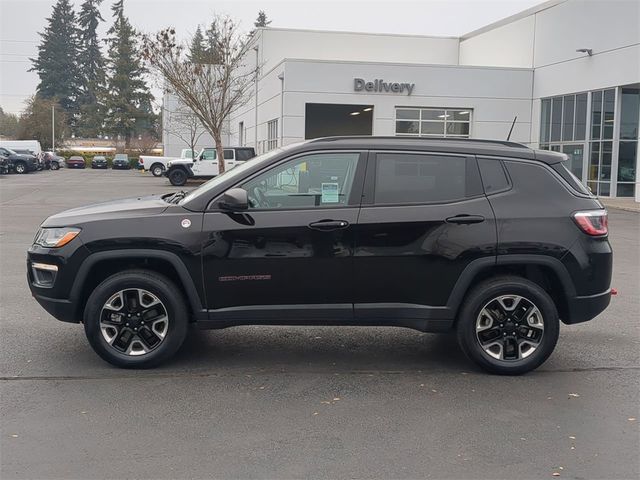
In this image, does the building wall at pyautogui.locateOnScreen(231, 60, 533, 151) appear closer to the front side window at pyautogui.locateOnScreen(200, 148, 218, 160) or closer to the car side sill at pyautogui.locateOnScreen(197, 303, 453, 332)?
the front side window at pyautogui.locateOnScreen(200, 148, 218, 160)

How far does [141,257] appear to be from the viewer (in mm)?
5184

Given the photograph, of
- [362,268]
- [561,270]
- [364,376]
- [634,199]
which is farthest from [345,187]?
[634,199]

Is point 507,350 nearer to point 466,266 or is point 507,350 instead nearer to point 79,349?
point 466,266

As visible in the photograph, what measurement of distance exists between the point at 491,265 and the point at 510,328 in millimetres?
546

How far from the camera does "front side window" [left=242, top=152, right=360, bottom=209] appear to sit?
5.29m

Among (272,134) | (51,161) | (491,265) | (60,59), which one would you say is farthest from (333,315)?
(60,59)

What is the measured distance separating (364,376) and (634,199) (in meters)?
24.7

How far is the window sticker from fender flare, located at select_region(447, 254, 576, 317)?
1.17 metres

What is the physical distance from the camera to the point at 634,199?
87.2ft

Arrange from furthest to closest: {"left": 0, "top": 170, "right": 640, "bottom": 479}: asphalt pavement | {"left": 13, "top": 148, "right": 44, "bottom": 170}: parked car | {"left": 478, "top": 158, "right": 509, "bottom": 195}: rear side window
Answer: {"left": 13, "top": 148, "right": 44, "bottom": 170}: parked car, {"left": 478, "top": 158, "right": 509, "bottom": 195}: rear side window, {"left": 0, "top": 170, "right": 640, "bottom": 479}: asphalt pavement

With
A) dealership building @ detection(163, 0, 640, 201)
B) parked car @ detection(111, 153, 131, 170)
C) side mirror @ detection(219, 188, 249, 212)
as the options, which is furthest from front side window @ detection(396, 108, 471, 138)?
parked car @ detection(111, 153, 131, 170)

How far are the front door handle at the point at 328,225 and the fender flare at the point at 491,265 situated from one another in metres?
1.02

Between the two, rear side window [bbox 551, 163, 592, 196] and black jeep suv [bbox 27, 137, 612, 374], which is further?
rear side window [bbox 551, 163, 592, 196]

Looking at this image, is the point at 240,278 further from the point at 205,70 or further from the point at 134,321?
the point at 205,70
